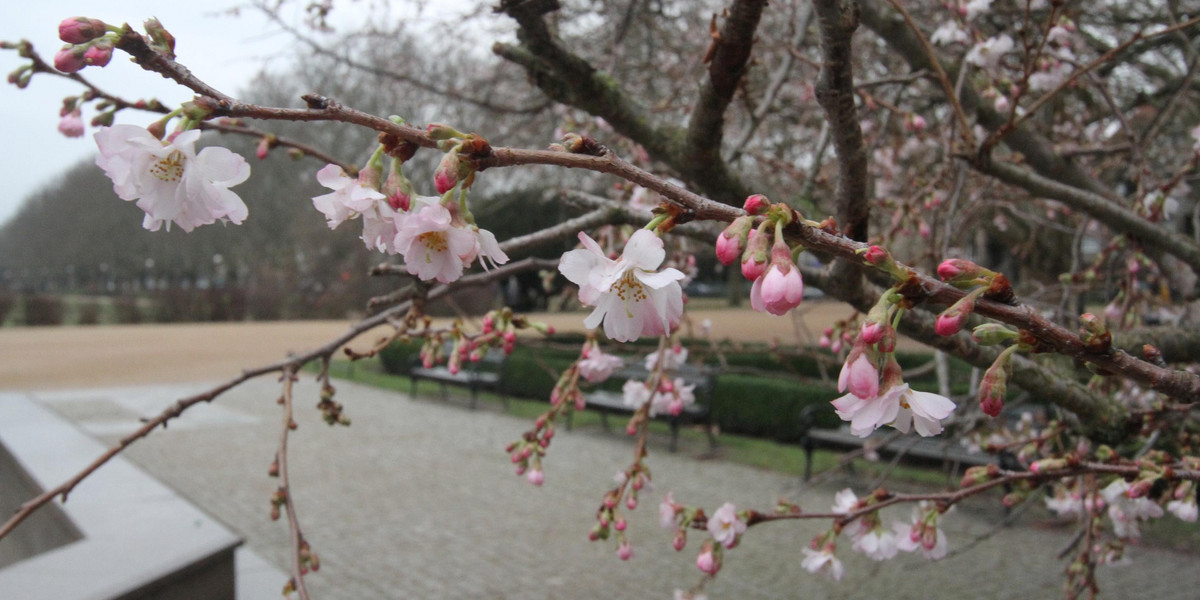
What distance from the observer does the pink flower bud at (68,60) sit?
2.76 feet

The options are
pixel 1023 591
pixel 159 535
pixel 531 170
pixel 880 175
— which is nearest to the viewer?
pixel 159 535

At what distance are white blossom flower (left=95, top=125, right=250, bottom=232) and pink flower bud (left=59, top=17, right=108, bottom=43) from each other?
96 millimetres

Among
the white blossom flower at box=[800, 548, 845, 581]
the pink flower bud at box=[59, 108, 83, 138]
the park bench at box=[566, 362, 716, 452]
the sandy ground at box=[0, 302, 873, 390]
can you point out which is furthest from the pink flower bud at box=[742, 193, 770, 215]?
the sandy ground at box=[0, 302, 873, 390]

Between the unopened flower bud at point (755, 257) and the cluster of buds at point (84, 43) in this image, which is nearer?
the unopened flower bud at point (755, 257)

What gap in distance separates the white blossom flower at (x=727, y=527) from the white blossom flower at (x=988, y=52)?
1662mm

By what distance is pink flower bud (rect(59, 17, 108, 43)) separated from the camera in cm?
85

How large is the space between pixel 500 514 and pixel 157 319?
91.0 feet

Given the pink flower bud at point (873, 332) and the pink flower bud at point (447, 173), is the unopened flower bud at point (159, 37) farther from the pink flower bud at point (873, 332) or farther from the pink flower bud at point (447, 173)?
the pink flower bud at point (873, 332)

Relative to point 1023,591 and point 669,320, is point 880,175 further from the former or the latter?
point 669,320

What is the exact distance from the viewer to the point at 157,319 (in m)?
29.9

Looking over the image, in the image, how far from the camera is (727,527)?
204 cm

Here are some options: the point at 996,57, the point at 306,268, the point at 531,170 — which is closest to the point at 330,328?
the point at 306,268

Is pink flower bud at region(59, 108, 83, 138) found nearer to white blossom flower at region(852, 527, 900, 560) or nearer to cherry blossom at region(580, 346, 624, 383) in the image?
cherry blossom at region(580, 346, 624, 383)

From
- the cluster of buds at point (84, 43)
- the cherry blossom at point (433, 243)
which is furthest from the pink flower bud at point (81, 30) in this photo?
the cherry blossom at point (433, 243)
